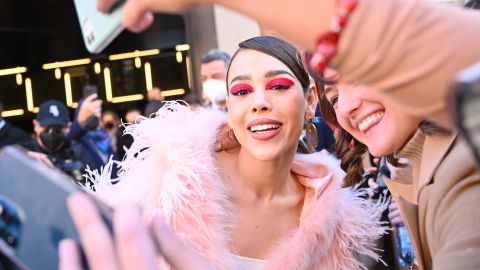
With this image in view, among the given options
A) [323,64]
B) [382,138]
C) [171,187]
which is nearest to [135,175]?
[171,187]

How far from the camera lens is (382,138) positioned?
119cm

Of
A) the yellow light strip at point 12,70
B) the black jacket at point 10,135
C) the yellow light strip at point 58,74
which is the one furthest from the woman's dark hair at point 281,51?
the yellow light strip at point 12,70

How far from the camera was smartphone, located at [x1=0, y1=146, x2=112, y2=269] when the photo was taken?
70 cm

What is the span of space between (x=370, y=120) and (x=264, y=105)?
666mm

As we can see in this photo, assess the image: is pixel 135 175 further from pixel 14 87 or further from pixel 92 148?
pixel 14 87

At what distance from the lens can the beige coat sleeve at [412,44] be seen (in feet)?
2.08

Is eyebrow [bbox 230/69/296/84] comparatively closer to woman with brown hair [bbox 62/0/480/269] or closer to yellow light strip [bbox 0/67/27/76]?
woman with brown hair [bbox 62/0/480/269]

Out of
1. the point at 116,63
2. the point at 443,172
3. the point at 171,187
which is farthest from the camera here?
the point at 116,63

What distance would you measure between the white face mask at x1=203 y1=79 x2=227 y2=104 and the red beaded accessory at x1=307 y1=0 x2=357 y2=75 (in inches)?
116

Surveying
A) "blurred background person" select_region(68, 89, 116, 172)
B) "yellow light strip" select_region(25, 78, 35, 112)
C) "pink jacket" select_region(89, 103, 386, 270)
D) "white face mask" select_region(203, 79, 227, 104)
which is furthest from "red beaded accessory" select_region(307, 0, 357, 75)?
"yellow light strip" select_region(25, 78, 35, 112)

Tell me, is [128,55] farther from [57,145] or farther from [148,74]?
[57,145]

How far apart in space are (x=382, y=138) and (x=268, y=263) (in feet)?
2.63

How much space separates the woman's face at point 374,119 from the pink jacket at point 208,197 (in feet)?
1.74

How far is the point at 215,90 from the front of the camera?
3803 mm
